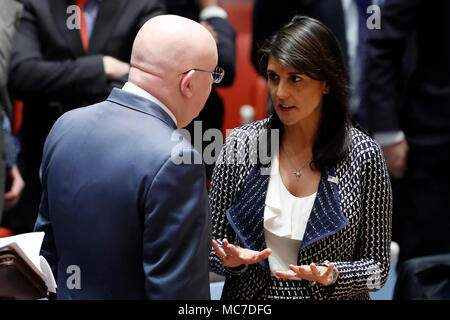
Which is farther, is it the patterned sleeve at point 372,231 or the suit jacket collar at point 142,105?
the patterned sleeve at point 372,231

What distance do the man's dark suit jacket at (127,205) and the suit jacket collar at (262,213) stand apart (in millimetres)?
440

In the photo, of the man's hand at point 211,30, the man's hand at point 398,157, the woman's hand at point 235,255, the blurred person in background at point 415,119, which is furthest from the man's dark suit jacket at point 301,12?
the woman's hand at point 235,255

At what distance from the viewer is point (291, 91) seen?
6.35 ft

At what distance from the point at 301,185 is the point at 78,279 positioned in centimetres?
73

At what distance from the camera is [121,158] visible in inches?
57.8

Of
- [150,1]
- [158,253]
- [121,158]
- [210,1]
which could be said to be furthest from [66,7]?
[158,253]

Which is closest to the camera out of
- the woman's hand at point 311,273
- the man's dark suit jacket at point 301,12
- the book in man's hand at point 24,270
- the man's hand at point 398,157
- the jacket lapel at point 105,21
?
the book in man's hand at point 24,270

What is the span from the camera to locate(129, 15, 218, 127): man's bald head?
1.51 m

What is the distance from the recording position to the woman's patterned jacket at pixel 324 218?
1933mm

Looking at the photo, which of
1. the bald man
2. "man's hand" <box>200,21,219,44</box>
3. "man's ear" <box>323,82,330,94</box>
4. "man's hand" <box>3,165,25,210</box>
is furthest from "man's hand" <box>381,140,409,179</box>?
the bald man

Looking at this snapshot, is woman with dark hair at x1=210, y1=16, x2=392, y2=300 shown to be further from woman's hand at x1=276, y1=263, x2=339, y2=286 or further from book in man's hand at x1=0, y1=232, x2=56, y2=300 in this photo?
book in man's hand at x1=0, y1=232, x2=56, y2=300

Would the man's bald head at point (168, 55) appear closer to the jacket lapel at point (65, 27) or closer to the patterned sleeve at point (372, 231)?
the patterned sleeve at point (372, 231)

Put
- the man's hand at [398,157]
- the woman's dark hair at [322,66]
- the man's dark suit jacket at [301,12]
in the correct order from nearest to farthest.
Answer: the woman's dark hair at [322,66]
the man's hand at [398,157]
the man's dark suit jacket at [301,12]

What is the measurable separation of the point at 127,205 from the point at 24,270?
12.2 inches
